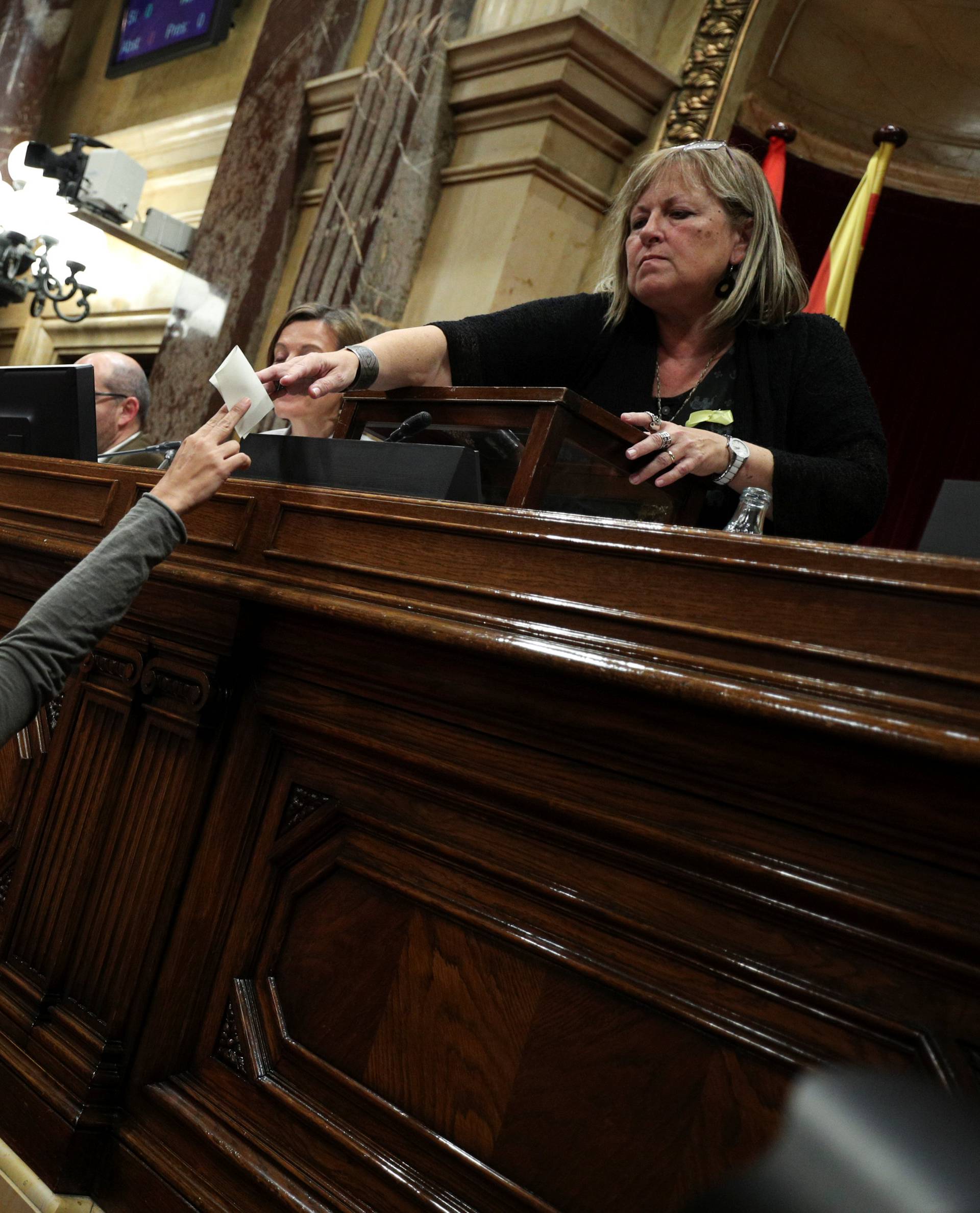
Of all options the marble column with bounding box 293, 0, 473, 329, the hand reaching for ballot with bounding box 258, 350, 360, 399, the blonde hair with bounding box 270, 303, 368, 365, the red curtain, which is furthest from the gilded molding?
the hand reaching for ballot with bounding box 258, 350, 360, 399

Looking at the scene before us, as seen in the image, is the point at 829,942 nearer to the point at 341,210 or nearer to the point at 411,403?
the point at 411,403

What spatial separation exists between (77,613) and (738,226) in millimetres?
1102

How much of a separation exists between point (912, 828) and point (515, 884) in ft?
1.26

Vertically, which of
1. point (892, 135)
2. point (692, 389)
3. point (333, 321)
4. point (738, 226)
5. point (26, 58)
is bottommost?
point (692, 389)

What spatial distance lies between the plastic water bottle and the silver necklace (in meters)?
0.33

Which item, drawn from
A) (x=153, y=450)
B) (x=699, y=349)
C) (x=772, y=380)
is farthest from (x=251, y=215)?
(x=772, y=380)

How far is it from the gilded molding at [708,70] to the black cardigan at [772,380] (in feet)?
6.22

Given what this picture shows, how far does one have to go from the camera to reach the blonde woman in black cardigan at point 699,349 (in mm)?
1456

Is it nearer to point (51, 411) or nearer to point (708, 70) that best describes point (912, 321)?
point (708, 70)

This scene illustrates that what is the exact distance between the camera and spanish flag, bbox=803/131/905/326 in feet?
10.9

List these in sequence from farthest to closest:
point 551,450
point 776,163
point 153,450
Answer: point 776,163, point 153,450, point 551,450

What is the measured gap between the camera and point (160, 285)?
5.26 meters

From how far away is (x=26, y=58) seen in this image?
619 centimetres

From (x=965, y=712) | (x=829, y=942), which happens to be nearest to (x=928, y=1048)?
(x=829, y=942)
